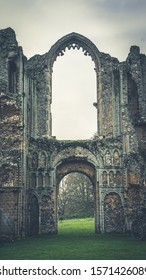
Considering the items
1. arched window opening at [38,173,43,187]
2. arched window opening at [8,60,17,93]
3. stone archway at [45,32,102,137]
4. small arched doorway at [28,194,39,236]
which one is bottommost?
small arched doorway at [28,194,39,236]

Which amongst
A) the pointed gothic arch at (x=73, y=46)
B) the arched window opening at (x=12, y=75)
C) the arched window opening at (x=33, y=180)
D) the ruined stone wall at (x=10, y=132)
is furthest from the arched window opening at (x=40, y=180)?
the pointed gothic arch at (x=73, y=46)

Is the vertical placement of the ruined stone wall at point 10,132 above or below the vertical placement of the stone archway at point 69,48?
below

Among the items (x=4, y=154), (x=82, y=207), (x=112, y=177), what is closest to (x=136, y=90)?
(x=112, y=177)

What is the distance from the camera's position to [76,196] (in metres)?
36.6

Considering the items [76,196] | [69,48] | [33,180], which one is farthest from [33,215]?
[76,196]

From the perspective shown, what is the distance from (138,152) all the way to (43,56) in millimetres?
7347

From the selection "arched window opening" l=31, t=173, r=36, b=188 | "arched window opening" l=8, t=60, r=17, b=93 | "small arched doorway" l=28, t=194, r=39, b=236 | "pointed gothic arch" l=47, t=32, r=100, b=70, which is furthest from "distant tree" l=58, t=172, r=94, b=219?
"arched window opening" l=8, t=60, r=17, b=93

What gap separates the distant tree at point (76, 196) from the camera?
33.8 meters

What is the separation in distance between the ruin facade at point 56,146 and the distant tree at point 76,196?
15.8 meters

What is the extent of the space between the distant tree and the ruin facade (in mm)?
15829

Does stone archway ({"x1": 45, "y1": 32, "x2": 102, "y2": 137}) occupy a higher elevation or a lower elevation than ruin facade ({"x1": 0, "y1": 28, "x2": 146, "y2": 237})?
higher

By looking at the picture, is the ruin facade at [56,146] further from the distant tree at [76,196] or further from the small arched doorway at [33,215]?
the distant tree at [76,196]

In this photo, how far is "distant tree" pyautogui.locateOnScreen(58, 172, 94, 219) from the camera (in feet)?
111

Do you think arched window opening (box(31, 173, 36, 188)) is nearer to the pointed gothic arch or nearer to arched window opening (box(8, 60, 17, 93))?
arched window opening (box(8, 60, 17, 93))
